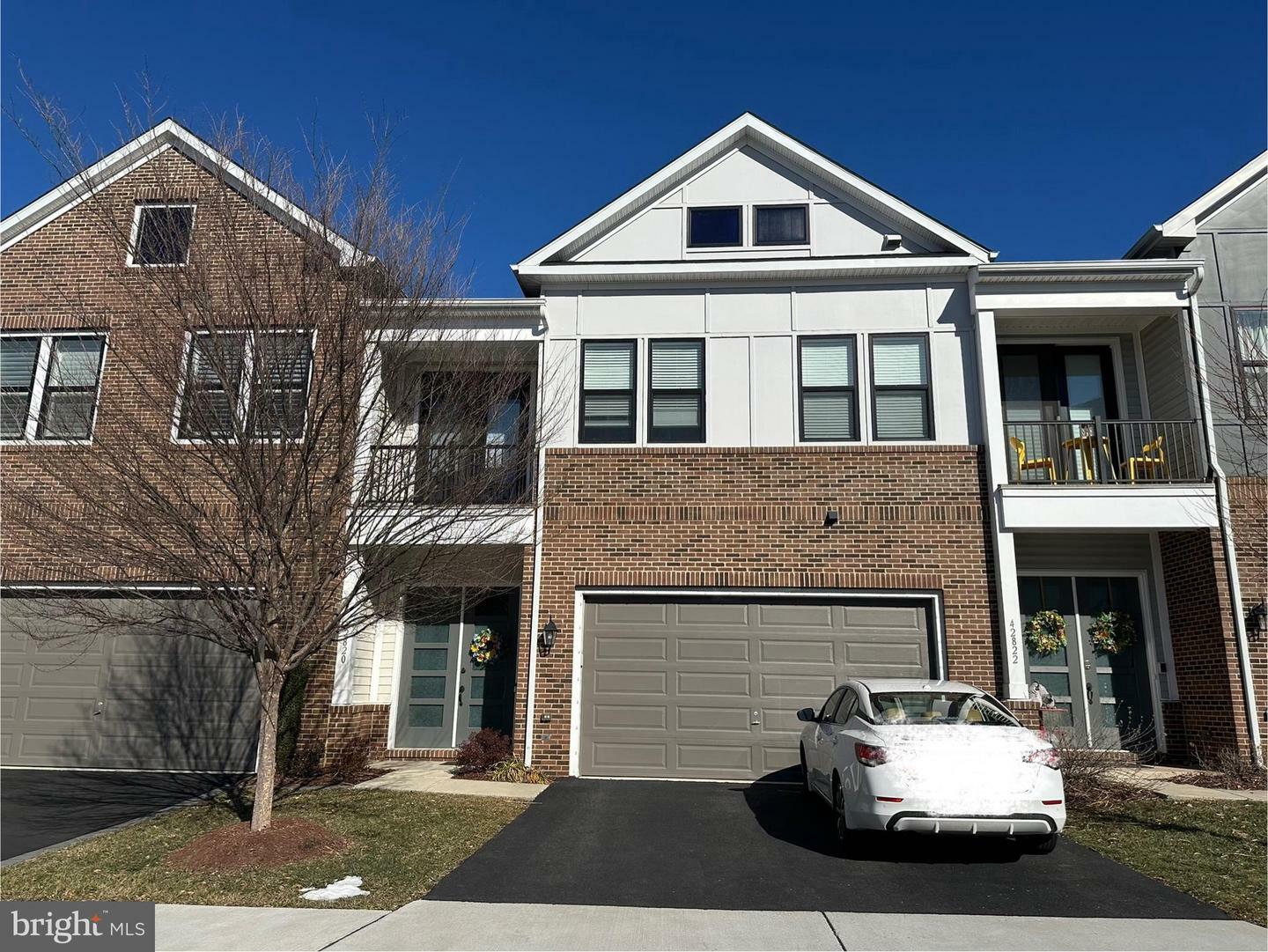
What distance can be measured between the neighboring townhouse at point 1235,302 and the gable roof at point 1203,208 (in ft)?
0.04

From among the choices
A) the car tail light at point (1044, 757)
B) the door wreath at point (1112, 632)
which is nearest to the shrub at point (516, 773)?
the car tail light at point (1044, 757)

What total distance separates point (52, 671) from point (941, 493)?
41.9ft

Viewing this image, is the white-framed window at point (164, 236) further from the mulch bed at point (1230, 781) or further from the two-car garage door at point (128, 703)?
the mulch bed at point (1230, 781)

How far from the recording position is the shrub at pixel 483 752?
11.2 m

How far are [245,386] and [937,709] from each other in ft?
22.3

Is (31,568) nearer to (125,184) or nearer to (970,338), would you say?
(125,184)

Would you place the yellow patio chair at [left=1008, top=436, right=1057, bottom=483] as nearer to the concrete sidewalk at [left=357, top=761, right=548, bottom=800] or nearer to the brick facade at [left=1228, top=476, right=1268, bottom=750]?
the brick facade at [left=1228, top=476, right=1268, bottom=750]

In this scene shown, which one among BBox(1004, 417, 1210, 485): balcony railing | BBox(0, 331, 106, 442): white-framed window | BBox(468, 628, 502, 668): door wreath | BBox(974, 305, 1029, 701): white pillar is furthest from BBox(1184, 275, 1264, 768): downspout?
BBox(0, 331, 106, 442): white-framed window

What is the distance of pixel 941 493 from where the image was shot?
38.0ft

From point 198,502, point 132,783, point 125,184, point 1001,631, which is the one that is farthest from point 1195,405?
point 132,783

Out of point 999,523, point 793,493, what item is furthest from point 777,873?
point 999,523

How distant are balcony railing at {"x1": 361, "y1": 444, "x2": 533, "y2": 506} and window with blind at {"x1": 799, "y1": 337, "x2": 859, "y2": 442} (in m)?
5.00

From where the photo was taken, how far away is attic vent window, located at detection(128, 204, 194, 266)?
7.83 m

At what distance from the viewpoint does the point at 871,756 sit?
21.4ft
